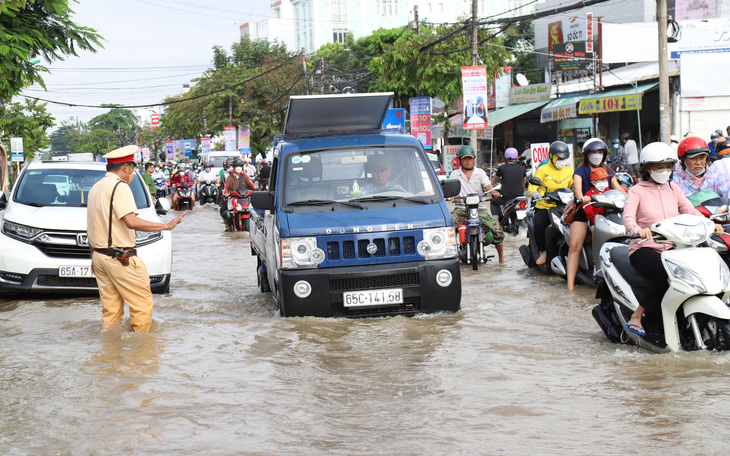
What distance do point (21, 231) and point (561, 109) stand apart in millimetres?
24158

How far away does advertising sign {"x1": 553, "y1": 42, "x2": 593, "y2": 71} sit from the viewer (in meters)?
32.3

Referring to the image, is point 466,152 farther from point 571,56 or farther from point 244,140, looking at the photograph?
point 244,140

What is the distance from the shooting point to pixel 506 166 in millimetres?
15641

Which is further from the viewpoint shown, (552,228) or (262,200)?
(552,228)

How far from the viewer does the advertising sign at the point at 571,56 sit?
32.3 meters

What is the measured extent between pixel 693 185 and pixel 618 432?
355 centimetres

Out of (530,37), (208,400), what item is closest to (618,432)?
(208,400)

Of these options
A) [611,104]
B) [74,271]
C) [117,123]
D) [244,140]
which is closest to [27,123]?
[244,140]

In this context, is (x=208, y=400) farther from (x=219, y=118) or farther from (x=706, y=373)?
(x=219, y=118)

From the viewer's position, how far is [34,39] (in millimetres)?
11750

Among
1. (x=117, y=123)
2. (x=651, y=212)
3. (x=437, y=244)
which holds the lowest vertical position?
(x=437, y=244)

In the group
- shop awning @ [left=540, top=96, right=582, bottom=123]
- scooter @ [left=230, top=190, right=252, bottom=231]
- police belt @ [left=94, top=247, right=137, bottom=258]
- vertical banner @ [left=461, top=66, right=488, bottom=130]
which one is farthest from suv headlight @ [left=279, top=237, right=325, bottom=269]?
shop awning @ [left=540, top=96, right=582, bottom=123]

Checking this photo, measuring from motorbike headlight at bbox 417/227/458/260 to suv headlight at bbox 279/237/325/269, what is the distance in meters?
0.94

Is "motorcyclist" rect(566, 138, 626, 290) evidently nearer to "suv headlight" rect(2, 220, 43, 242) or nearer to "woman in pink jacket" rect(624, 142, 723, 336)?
"woman in pink jacket" rect(624, 142, 723, 336)
